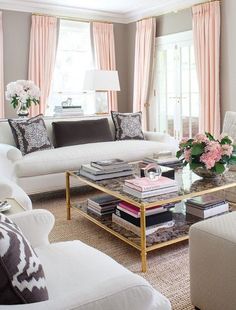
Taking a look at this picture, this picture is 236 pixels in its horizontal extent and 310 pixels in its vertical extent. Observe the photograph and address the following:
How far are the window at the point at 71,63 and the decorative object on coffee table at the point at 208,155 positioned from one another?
12.5 feet

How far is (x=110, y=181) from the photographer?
270 centimetres

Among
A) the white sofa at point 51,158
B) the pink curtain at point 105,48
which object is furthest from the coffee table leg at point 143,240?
the pink curtain at point 105,48

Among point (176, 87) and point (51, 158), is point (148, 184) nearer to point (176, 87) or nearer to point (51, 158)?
point (51, 158)

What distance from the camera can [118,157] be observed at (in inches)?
158

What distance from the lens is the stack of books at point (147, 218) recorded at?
7.72ft

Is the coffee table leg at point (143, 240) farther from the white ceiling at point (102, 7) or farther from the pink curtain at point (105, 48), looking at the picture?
the pink curtain at point (105, 48)

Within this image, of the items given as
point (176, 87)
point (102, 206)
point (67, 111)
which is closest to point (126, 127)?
point (67, 111)

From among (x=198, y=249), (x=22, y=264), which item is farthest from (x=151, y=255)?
(x=22, y=264)

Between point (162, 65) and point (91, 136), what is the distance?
2261mm

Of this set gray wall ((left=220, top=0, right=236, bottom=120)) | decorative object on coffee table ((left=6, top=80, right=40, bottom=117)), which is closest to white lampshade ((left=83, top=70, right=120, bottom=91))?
decorative object on coffee table ((left=6, top=80, right=40, bottom=117))

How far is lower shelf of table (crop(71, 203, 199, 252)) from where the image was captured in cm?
223

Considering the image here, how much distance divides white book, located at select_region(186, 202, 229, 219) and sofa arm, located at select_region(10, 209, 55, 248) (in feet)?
4.37

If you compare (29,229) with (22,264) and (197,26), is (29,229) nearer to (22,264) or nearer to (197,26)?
(22,264)

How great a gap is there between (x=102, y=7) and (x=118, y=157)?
3.20 metres
